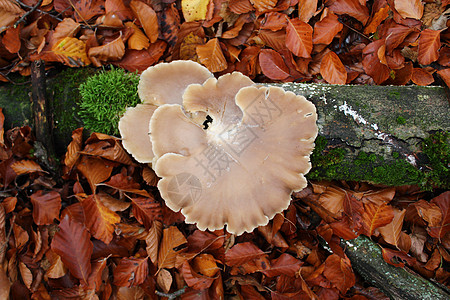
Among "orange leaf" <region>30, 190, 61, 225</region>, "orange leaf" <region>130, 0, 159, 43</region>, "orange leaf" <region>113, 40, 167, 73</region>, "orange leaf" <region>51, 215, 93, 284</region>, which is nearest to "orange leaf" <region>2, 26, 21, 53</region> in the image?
"orange leaf" <region>113, 40, 167, 73</region>

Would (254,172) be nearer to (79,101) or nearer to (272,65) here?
(272,65)

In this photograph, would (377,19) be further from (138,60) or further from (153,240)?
(153,240)

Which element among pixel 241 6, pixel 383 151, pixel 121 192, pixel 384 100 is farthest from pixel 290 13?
pixel 121 192

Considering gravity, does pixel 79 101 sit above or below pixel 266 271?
above

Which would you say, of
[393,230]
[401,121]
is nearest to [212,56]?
[401,121]

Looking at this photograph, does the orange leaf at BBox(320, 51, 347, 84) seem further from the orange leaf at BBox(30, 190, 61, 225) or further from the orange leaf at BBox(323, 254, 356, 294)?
the orange leaf at BBox(30, 190, 61, 225)

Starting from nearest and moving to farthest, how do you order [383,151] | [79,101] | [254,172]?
[254,172], [383,151], [79,101]
